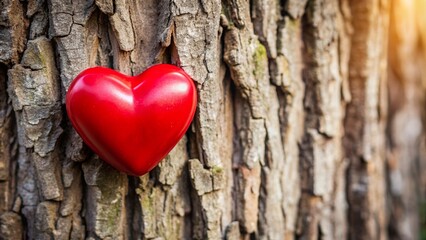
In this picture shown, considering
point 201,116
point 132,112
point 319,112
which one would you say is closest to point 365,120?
point 319,112

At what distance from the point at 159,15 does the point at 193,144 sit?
0.40 m

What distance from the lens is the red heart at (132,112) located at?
1087 mm

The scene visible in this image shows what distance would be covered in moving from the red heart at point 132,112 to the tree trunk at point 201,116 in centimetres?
10

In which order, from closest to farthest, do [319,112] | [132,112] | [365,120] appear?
[132,112], [319,112], [365,120]

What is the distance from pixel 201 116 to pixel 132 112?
23cm

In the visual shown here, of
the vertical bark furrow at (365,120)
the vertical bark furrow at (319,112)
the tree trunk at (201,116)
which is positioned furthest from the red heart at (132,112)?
the vertical bark furrow at (365,120)

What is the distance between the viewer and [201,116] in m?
1.26

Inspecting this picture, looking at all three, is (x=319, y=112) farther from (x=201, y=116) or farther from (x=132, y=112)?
(x=132, y=112)

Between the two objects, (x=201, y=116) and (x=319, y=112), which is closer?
(x=201, y=116)

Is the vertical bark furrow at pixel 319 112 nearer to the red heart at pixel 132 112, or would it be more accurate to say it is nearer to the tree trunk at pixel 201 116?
the tree trunk at pixel 201 116

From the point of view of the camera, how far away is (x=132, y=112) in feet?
3.66

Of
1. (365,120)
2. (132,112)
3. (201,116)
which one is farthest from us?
(365,120)

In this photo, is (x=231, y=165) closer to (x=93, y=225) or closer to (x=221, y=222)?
(x=221, y=222)

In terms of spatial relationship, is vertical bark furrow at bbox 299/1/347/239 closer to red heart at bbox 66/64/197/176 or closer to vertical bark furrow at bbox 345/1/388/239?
vertical bark furrow at bbox 345/1/388/239
